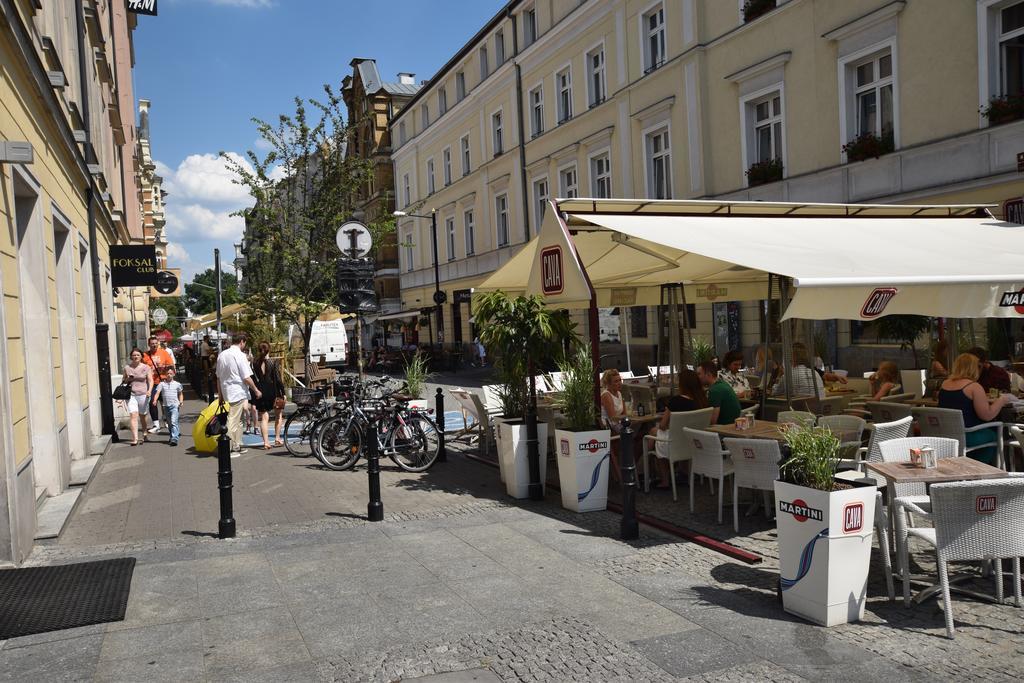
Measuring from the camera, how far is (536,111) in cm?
3028

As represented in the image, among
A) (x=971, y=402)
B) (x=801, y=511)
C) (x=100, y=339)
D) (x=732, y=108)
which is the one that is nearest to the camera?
(x=801, y=511)

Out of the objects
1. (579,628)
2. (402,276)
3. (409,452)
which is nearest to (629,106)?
(409,452)

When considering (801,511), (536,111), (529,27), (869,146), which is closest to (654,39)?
(536,111)

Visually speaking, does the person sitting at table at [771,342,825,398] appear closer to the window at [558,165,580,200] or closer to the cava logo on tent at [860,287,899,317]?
the cava logo on tent at [860,287,899,317]

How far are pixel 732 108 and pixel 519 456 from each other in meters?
14.2

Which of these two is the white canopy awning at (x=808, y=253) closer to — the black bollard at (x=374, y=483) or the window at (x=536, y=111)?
the black bollard at (x=374, y=483)

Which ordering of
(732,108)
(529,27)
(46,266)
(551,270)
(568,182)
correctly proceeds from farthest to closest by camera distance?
(529,27) < (568,182) < (732,108) < (46,266) < (551,270)

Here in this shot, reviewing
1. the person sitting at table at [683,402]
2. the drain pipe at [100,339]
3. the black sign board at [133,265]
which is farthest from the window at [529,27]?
the person sitting at table at [683,402]

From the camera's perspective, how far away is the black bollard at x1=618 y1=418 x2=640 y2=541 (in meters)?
6.70

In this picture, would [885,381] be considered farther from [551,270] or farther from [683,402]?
[551,270]

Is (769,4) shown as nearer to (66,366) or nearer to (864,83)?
(864,83)

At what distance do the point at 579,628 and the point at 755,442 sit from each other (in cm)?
255

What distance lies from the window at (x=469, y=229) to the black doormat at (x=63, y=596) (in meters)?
31.3

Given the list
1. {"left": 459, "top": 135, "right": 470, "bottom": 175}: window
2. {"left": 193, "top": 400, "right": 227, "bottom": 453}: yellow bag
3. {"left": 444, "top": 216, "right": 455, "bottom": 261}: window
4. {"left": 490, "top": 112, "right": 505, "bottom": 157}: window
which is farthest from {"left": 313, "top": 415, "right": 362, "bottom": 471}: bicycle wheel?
{"left": 444, "top": 216, "right": 455, "bottom": 261}: window
